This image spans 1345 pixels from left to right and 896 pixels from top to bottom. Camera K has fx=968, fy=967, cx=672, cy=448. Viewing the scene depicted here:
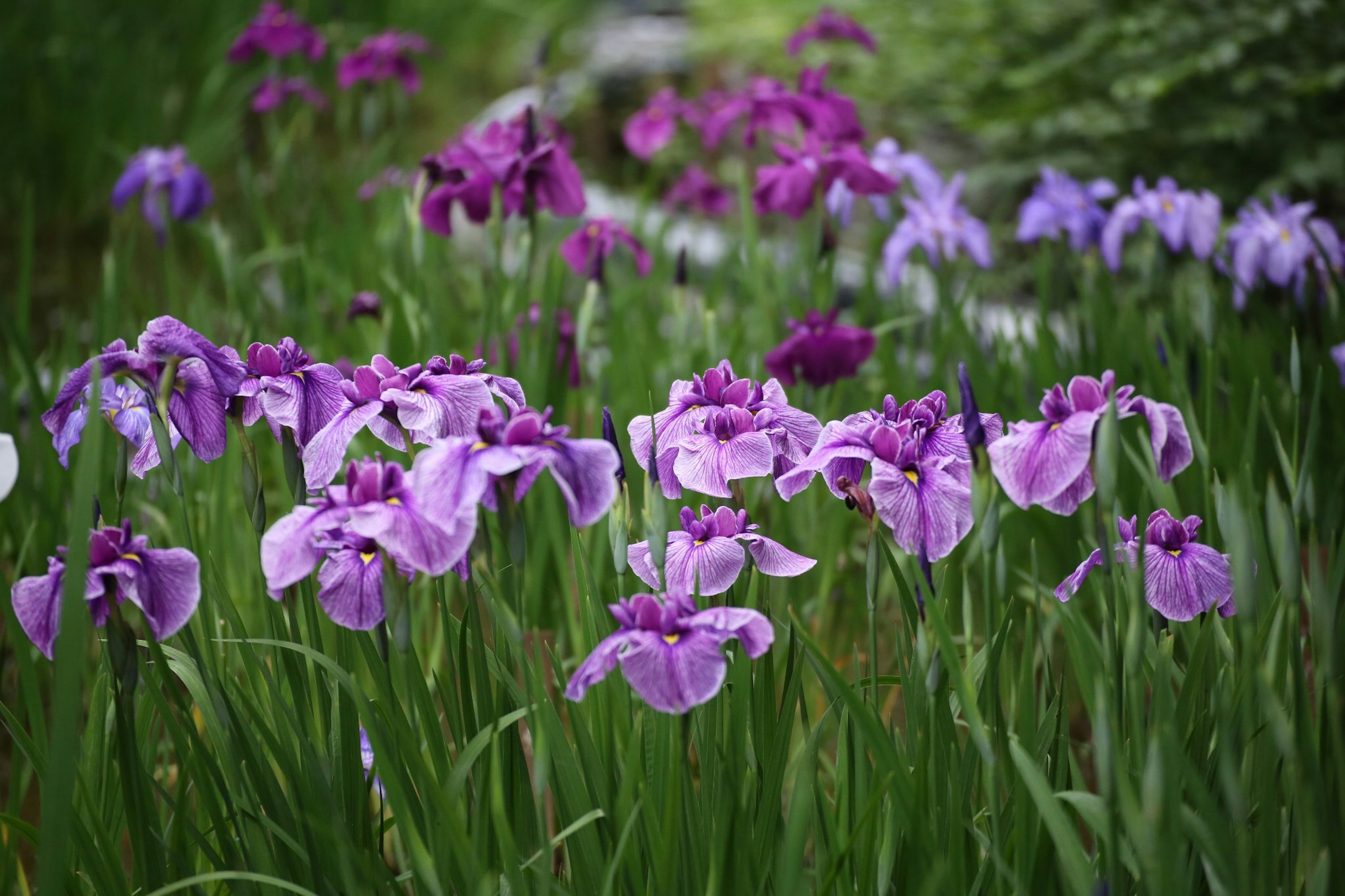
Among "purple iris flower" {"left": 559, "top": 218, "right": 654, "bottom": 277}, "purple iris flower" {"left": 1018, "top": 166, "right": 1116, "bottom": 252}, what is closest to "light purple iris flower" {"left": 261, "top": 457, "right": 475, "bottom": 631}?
"purple iris flower" {"left": 559, "top": 218, "right": 654, "bottom": 277}

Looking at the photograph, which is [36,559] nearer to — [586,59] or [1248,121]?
[1248,121]

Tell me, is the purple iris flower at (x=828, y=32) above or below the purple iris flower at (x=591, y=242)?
above

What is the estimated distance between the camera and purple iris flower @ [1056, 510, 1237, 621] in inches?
37.5

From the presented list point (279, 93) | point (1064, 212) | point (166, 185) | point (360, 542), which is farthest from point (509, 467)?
point (279, 93)

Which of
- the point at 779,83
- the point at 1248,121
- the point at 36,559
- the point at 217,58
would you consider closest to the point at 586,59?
the point at 217,58

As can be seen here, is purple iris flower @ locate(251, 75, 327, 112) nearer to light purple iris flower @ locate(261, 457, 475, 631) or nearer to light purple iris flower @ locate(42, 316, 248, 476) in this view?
light purple iris flower @ locate(42, 316, 248, 476)

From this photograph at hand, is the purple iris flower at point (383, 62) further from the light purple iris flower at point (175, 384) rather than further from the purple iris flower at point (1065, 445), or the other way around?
the purple iris flower at point (1065, 445)

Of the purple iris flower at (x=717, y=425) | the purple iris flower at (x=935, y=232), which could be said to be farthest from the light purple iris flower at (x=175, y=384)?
the purple iris flower at (x=935, y=232)

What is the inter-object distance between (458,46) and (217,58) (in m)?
2.75

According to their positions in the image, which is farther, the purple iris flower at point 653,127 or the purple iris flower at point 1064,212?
the purple iris flower at point 653,127

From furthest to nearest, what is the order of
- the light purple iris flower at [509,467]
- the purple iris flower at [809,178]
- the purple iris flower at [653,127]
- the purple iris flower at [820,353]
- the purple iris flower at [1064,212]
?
the purple iris flower at [653,127] < the purple iris flower at [1064,212] < the purple iris flower at [809,178] < the purple iris flower at [820,353] < the light purple iris flower at [509,467]

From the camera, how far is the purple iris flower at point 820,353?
5.88 feet

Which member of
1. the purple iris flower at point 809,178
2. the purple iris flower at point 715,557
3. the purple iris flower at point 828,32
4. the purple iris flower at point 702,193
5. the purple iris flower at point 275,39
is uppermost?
the purple iris flower at point 275,39

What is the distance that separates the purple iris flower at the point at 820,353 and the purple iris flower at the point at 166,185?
6.02 ft
